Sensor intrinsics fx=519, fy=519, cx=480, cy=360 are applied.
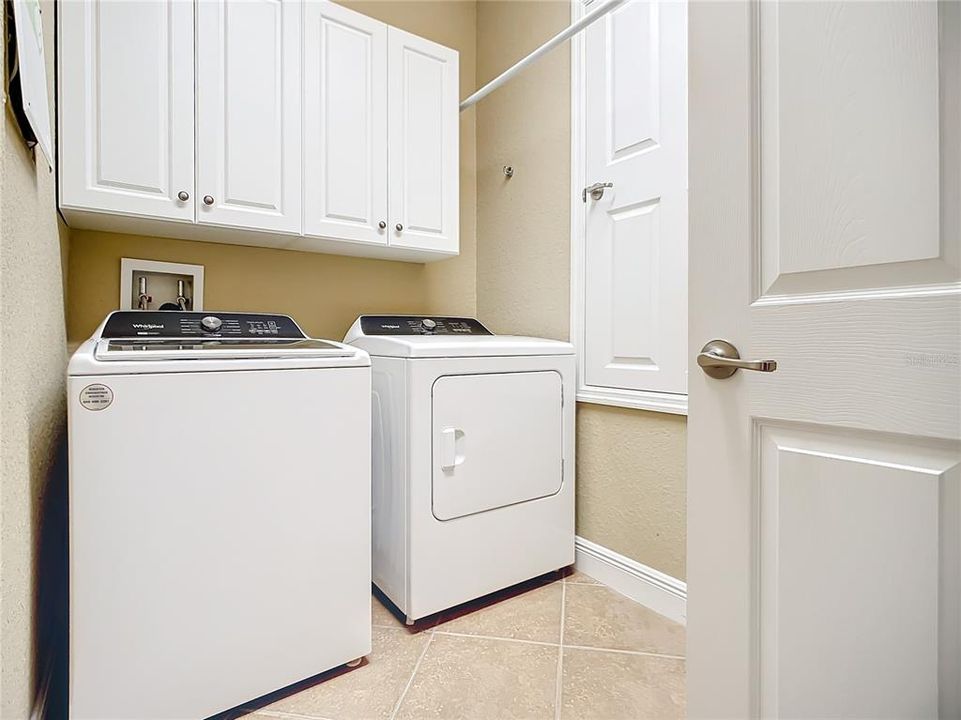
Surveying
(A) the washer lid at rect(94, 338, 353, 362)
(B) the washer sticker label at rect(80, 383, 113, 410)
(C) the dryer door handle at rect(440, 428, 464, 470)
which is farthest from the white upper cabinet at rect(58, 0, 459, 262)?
(C) the dryer door handle at rect(440, 428, 464, 470)

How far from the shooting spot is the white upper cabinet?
1.47 meters

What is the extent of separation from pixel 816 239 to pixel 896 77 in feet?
0.72

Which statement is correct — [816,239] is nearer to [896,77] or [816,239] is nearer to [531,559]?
[896,77]

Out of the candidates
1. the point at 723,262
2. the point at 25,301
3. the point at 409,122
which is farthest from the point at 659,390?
the point at 25,301

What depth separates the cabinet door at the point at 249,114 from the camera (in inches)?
64.1

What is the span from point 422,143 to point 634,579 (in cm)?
185

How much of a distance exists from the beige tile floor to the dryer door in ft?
1.22

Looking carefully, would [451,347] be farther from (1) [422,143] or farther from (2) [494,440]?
(1) [422,143]

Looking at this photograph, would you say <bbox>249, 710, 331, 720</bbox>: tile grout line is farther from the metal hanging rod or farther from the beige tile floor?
the metal hanging rod

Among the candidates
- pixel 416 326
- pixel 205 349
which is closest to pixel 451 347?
pixel 416 326

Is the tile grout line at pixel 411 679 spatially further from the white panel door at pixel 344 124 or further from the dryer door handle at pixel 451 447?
the white panel door at pixel 344 124

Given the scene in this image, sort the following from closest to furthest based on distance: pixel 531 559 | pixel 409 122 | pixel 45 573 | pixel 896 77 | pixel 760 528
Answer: pixel 896 77 < pixel 760 528 < pixel 45 573 < pixel 531 559 < pixel 409 122

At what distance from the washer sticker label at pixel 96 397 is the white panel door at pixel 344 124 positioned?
2.96 feet

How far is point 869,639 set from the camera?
0.72m
